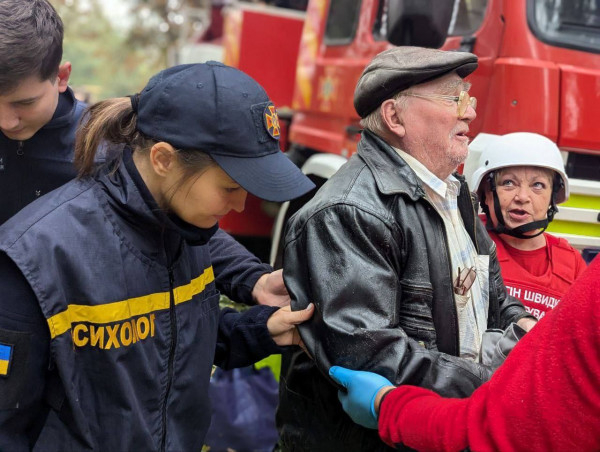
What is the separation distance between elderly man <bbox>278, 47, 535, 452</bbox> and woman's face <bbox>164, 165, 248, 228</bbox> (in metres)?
0.33

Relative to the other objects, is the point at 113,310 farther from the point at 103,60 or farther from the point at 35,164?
the point at 103,60

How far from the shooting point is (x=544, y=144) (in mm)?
2756

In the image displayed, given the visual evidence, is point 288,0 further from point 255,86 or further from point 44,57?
point 255,86

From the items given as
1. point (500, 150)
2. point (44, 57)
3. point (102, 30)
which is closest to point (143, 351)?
point (44, 57)

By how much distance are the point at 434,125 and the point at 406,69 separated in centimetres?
19

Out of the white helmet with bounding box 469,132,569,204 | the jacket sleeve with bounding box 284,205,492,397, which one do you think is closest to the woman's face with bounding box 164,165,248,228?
the jacket sleeve with bounding box 284,205,492,397

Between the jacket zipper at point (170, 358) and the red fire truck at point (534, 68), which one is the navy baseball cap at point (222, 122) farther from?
the red fire truck at point (534, 68)

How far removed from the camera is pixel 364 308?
76.2 inches

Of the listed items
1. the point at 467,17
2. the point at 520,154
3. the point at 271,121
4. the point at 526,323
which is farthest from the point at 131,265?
the point at 467,17

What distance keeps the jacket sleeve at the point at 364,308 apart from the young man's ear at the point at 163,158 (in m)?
0.46

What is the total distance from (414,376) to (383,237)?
Answer: 0.37 meters

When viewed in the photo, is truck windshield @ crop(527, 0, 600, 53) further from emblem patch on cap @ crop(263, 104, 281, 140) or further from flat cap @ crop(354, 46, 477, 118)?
emblem patch on cap @ crop(263, 104, 281, 140)

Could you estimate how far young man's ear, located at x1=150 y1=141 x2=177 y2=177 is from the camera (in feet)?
5.68

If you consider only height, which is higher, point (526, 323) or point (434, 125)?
point (434, 125)
